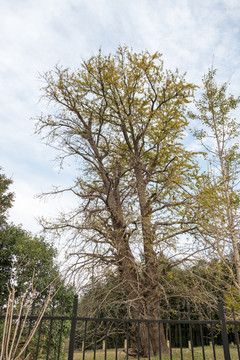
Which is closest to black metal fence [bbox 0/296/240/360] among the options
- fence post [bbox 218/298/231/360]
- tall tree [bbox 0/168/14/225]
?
fence post [bbox 218/298/231/360]

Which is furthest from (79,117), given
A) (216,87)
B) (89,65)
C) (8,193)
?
(8,193)

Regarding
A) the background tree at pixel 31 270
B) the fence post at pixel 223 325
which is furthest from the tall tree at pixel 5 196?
the fence post at pixel 223 325

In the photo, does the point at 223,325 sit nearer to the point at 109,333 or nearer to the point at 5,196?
the point at 109,333

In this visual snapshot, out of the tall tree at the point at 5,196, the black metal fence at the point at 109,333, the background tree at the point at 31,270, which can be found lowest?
the black metal fence at the point at 109,333

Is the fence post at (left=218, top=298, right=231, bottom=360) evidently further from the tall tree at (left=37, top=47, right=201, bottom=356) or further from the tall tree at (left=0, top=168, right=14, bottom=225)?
the tall tree at (left=0, top=168, right=14, bottom=225)

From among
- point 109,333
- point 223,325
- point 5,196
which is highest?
point 5,196

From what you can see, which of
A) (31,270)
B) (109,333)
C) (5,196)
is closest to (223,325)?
(109,333)

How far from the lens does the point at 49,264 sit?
980 centimetres

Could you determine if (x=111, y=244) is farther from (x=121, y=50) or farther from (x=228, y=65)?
(x=121, y=50)

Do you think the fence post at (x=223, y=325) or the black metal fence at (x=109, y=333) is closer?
the black metal fence at (x=109, y=333)

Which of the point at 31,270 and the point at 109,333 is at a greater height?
the point at 31,270

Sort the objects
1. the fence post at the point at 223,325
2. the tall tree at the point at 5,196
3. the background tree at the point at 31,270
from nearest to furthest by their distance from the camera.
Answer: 1. the fence post at the point at 223,325
2. the background tree at the point at 31,270
3. the tall tree at the point at 5,196

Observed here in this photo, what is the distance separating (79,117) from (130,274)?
248 inches

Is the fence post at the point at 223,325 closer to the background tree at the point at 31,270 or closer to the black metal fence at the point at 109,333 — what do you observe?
Answer: the black metal fence at the point at 109,333
